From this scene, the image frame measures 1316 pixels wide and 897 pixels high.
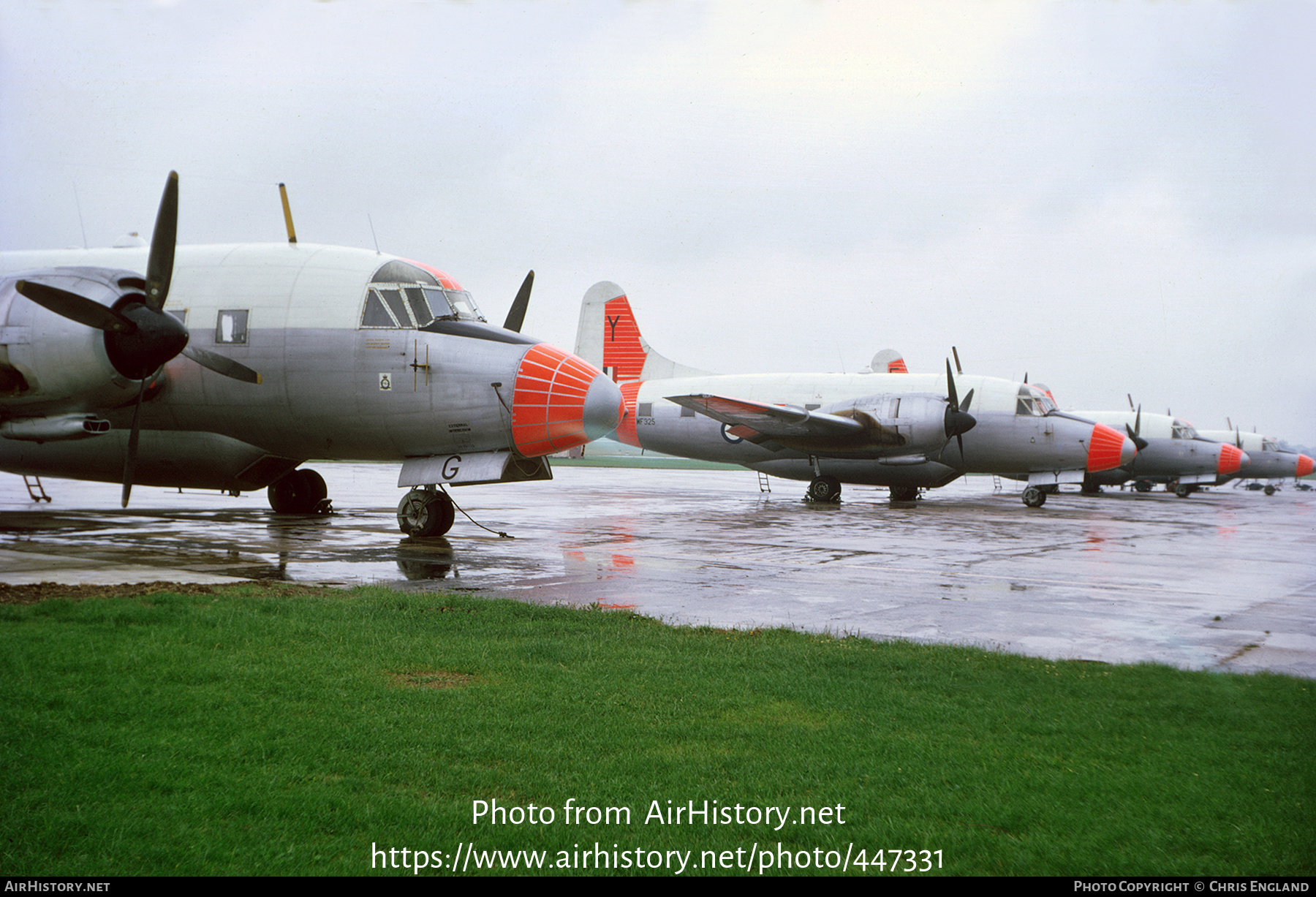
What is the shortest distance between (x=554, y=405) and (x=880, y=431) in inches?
641

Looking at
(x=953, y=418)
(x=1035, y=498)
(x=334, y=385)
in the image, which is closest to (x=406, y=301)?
Answer: (x=334, y=385)

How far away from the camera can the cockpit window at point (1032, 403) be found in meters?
29.0

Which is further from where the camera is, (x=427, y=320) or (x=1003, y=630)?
(x=427, y=320)

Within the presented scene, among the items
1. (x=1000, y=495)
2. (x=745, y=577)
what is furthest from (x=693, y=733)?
(x=1000, y=495)

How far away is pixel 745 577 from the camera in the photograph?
39.7ft

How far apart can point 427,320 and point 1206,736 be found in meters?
12.5

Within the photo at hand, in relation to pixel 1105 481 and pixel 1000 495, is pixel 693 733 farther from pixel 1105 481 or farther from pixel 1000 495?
pixel 1105 481

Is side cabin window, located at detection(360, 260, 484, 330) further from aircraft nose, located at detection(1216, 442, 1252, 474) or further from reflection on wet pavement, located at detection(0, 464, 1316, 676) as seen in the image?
aircraft nose, located at detection(1216, 442, 1252, 474)

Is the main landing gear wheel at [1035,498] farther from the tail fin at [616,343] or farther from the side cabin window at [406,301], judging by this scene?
the side cabin window at [406,301]

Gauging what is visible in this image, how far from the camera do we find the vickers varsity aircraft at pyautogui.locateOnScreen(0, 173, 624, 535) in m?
14.4

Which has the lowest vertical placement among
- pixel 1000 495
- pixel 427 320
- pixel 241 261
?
pixel 1000 495

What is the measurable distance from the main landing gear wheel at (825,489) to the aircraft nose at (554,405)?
1542cm

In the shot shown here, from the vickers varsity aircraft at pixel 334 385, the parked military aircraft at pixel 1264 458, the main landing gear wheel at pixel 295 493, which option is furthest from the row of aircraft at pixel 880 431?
the parked military aircraft at pixel 1264 458

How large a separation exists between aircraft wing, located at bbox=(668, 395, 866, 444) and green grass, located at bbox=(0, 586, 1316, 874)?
2097cm
